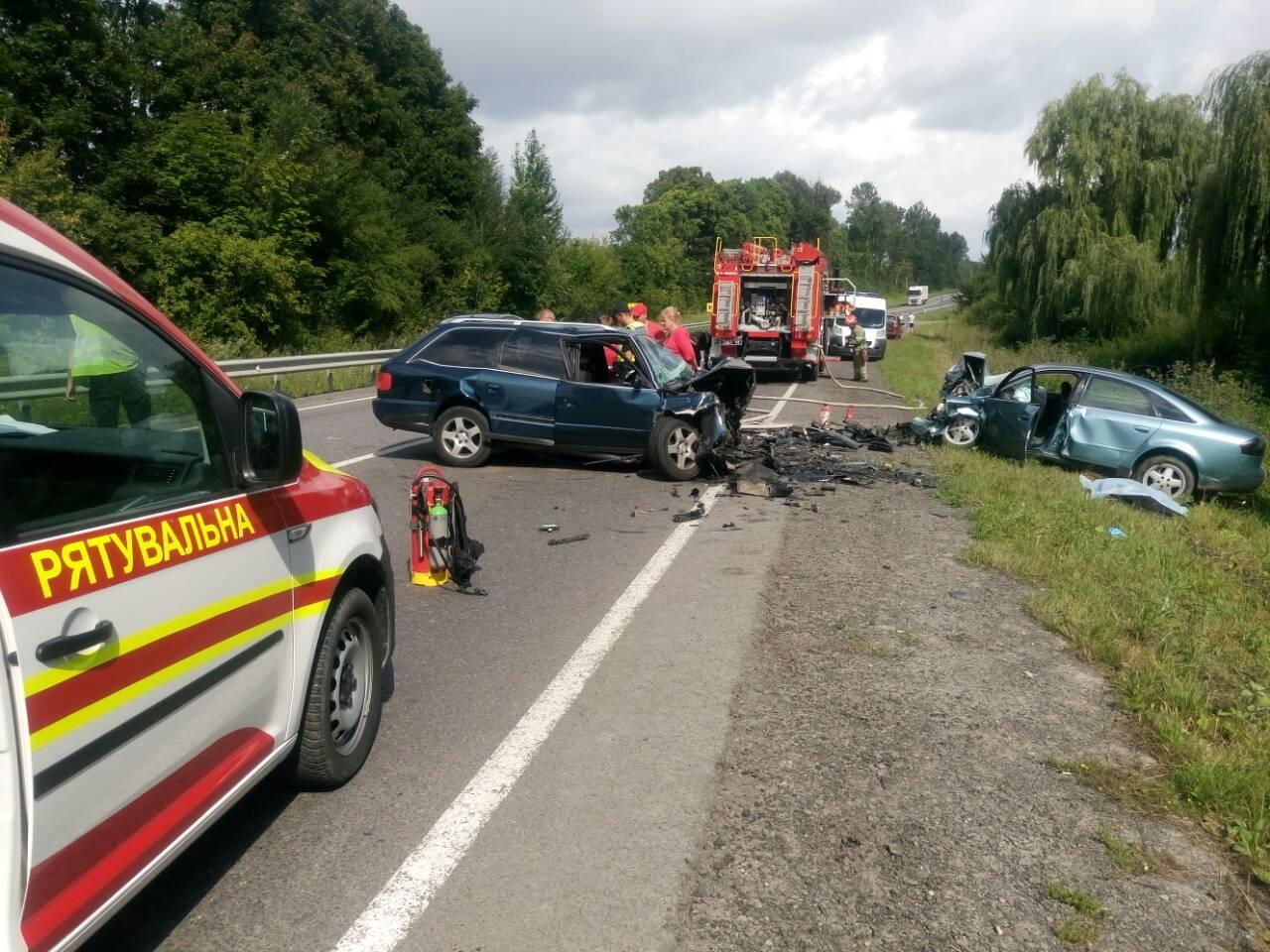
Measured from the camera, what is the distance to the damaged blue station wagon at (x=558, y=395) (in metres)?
11.5

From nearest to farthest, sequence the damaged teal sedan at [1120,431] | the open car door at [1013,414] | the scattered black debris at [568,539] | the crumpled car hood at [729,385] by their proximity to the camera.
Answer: the scattered black debris at [568,539] → the damaged teal sedan at [1120,431] → the crumpled car hood at [729,385] → the open car door at [1013,414]

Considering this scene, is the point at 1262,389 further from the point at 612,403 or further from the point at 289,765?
the point at 289,765

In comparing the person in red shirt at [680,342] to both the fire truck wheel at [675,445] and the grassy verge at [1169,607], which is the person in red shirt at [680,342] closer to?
the fire truck wheel at [675,445]

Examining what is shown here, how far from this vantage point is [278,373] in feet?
69.7

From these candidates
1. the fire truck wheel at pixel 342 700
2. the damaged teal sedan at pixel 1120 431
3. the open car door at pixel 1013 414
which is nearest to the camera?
the fire truck wheel at pixel 342 700

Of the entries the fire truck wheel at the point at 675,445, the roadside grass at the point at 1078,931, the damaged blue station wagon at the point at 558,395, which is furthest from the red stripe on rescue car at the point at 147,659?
the damaged blue station wagon at the point at 558,395

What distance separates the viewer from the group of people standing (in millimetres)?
14562

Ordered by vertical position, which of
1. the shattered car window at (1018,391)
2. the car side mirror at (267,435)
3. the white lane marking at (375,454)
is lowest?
the white lane marking at (375,454)

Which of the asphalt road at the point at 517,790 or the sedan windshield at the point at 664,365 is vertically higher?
the sedan windshield at the point at 664,365

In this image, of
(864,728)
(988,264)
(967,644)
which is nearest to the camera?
(864,728)

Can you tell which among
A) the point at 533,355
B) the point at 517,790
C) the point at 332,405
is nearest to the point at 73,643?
the point at 517,790

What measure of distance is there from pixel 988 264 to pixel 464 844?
37172 mm

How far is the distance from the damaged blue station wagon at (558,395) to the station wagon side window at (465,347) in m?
0.01

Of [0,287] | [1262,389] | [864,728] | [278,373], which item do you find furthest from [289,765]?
[1262,389]
